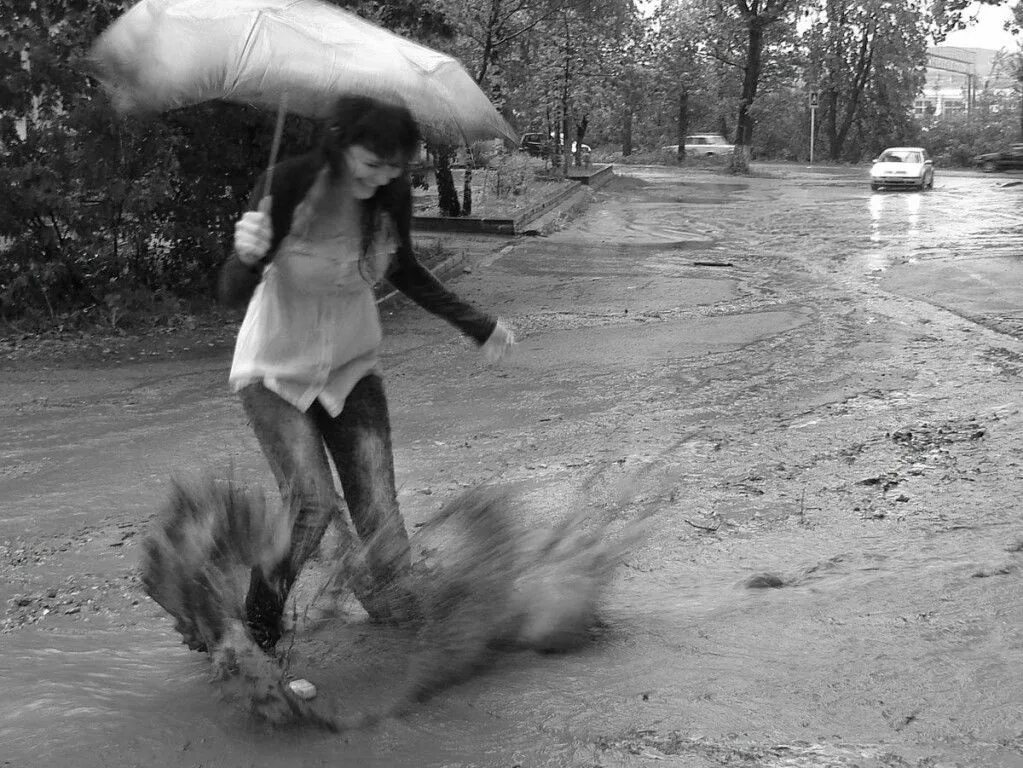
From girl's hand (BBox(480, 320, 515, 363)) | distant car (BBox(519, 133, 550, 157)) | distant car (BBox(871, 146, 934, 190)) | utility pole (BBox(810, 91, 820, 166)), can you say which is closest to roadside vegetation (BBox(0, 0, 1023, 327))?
distant car (BBox(519, 133, 550, 157))

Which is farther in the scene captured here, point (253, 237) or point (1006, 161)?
point (1006, 161)

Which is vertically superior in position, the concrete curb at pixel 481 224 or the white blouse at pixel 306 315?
the white blouse at pixel 306 315

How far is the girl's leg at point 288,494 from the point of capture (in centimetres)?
354

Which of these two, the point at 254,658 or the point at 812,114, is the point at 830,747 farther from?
the point at 812,114

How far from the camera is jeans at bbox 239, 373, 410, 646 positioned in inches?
140

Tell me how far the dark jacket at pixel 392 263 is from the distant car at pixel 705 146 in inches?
2220

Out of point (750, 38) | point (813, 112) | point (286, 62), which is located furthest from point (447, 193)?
point (813, 112)

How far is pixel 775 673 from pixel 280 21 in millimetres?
3678

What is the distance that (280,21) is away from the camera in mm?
5801

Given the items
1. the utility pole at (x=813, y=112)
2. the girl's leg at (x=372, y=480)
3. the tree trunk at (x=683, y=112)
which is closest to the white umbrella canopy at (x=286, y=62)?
the girl's leg at (x=372, y=480)

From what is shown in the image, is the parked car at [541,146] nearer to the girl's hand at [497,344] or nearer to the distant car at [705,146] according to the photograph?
the distant car at [705,146]

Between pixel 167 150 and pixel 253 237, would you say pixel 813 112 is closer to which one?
pixel 167 150

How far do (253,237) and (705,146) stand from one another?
58706mm

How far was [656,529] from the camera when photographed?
550 centimetres
